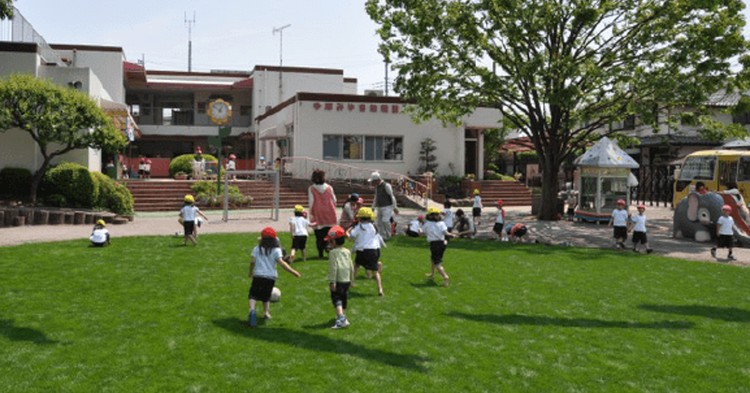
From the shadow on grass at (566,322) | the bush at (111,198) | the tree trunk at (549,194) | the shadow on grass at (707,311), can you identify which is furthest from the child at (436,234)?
the tree trunk at (549,194)

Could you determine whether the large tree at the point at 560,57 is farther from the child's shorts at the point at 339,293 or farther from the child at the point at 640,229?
the child's shorts at the point at 339,293

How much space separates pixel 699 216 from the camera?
19.5 metres

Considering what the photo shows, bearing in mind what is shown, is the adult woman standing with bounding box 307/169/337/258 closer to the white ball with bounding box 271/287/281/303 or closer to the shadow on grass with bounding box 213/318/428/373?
the white ball with bounding box 271/287/281/303

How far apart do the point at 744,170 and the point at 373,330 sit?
25.8m

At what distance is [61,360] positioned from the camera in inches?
267

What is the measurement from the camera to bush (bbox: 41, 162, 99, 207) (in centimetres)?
2188

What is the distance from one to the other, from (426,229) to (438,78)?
1394 cm

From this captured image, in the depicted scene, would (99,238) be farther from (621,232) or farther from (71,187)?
(621,232)

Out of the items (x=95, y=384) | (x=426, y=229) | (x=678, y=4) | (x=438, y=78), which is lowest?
(x=95, y=384)

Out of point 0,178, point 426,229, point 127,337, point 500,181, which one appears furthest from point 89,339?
point 500,181

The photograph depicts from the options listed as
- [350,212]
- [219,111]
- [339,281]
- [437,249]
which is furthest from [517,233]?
[219,111]

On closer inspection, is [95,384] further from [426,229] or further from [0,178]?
[0,178]

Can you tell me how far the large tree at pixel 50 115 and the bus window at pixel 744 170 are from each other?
83.2ft

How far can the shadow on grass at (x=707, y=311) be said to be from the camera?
9.60m
